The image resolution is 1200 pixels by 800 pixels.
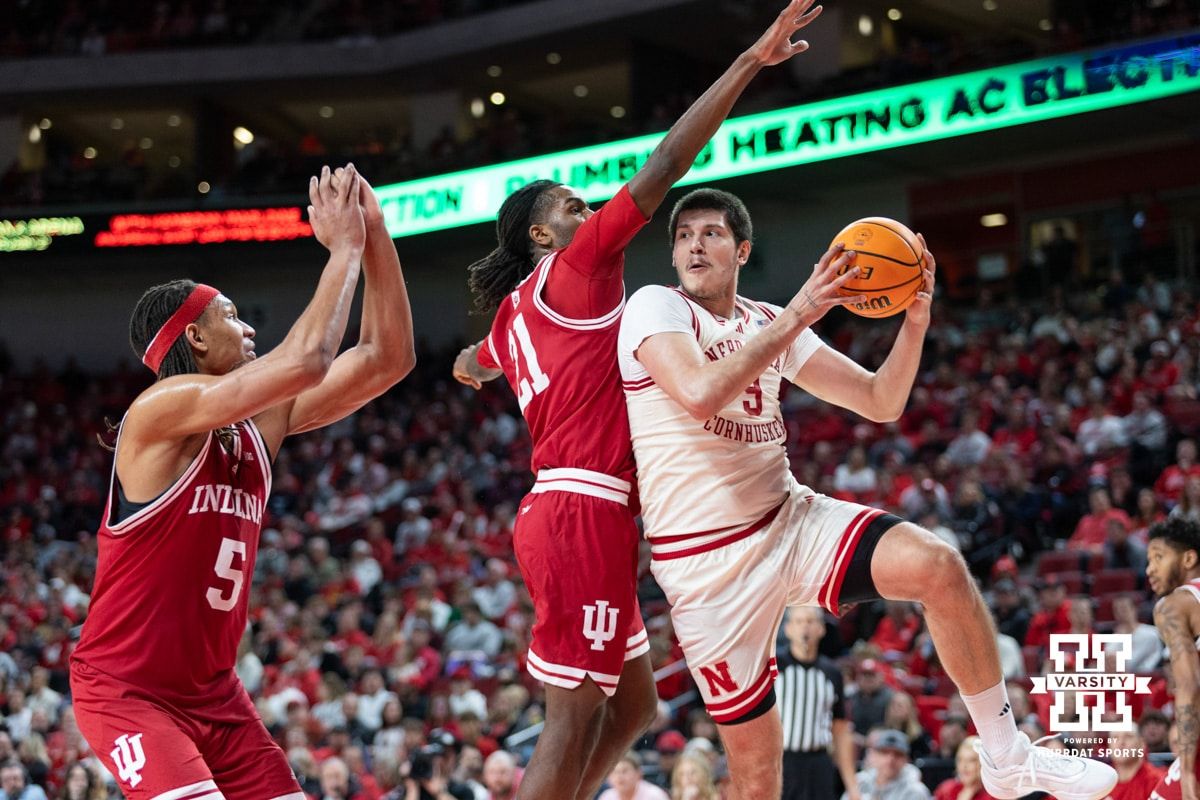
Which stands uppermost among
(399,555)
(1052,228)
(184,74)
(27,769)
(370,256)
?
(184,74)

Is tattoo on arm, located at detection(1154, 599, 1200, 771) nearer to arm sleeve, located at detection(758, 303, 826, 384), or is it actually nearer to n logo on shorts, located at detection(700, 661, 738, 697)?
arm sleeve, located at detection(758, 303, 826, 384)

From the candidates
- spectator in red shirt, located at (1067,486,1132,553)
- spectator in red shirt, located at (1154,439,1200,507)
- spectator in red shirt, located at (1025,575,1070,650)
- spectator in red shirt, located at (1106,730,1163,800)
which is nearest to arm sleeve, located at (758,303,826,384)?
spectator in red shirt, located at (1106,730,1163,800)

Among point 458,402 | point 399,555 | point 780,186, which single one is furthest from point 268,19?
point 399,555

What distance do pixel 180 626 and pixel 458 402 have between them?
20.0m

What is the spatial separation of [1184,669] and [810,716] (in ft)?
9.43

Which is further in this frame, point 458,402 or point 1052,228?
point 458,402

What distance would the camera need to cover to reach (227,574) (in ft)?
13.1

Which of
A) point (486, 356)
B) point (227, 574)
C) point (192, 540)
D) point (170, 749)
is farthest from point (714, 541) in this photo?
point (170, 749)

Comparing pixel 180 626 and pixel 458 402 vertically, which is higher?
pixel 458 402

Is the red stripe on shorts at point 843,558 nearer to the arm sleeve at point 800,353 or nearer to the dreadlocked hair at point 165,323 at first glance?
the arm sleeve at point 800,353

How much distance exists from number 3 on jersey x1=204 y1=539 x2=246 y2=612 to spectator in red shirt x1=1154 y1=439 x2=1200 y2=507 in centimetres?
1023

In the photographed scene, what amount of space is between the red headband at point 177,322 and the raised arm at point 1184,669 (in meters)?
4.53

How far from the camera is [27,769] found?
40.3 feet

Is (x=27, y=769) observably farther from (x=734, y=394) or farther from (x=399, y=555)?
(x=734, y=394)
